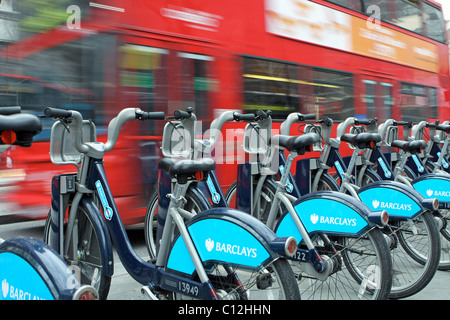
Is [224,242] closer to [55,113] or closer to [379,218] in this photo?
[379,218]

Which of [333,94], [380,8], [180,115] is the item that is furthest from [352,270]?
[380,8]

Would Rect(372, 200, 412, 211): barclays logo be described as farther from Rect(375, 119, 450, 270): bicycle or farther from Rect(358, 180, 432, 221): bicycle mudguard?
Rect(375, 119, 450, 270): bicycle

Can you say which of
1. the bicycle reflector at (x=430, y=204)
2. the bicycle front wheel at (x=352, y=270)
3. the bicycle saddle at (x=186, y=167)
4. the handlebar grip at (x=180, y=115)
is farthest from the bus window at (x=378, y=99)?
the bicycle saddle at (x=186, y=167)

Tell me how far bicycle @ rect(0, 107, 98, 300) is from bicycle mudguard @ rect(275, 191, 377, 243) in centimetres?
186

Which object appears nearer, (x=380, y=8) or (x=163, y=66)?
(x=163, y=66)

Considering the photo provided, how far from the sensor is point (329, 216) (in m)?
3.24

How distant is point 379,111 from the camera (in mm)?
8977

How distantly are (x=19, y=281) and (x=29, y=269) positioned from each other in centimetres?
7

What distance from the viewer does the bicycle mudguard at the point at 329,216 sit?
3.10m

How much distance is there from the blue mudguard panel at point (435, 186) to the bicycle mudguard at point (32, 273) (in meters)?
3.84

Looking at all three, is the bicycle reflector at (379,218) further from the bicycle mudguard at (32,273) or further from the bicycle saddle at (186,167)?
the bicycle mudguard at (32,273)

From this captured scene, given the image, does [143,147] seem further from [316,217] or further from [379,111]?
[379,111]
